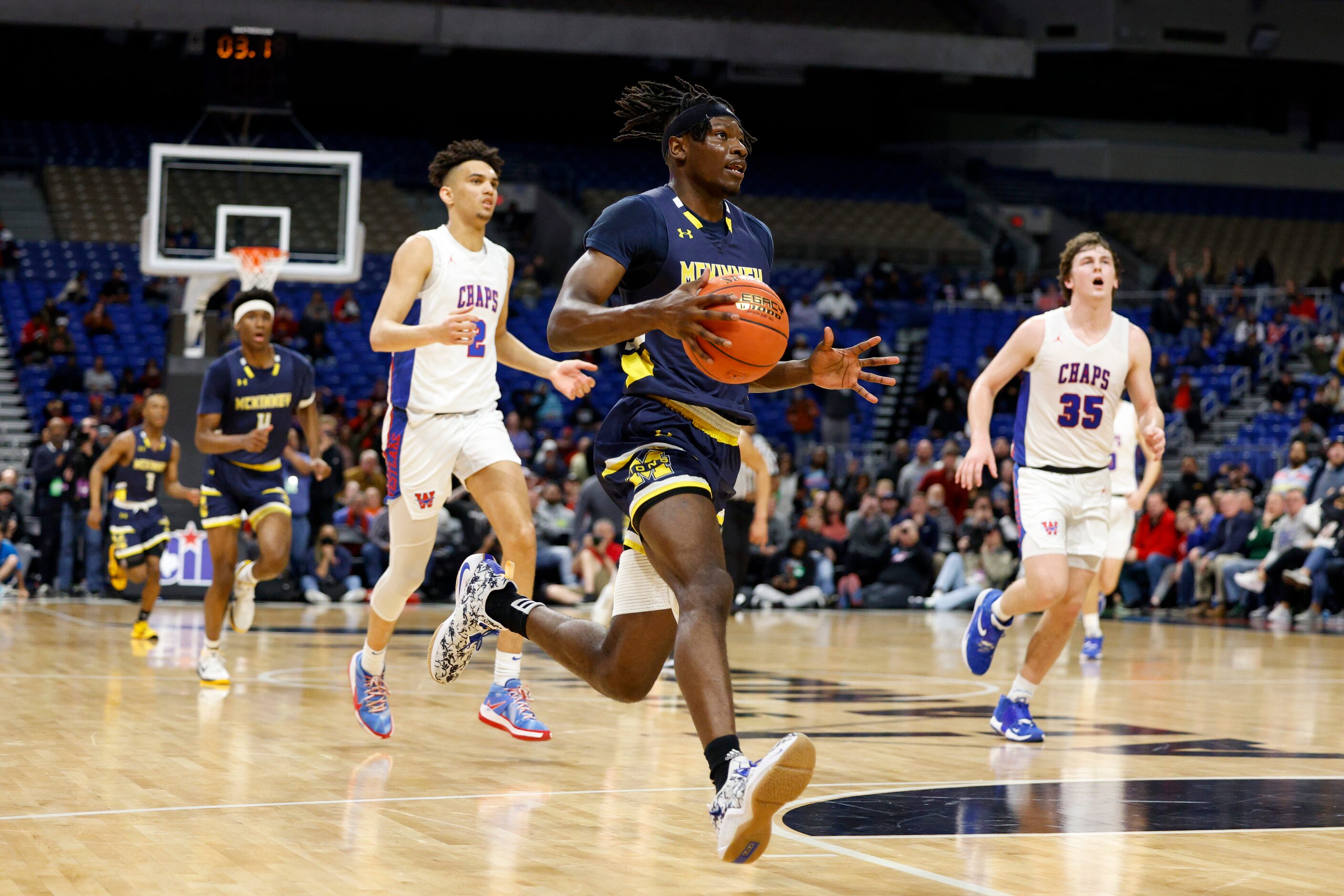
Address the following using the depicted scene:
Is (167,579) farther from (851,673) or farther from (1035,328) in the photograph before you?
(1035,328)

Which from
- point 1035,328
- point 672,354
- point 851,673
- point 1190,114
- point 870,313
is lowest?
point 851,673

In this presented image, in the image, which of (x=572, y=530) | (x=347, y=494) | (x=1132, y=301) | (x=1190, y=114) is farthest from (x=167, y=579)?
(x=1190, y=114)

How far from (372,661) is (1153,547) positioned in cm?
1454

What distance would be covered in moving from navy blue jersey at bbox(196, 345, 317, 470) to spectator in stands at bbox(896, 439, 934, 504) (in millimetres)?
12497

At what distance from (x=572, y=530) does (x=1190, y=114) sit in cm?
2478

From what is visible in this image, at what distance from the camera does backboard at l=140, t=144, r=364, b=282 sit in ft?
56.0

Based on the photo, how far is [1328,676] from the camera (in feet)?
36.3

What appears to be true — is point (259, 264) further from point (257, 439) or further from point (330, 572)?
point (257, 439)

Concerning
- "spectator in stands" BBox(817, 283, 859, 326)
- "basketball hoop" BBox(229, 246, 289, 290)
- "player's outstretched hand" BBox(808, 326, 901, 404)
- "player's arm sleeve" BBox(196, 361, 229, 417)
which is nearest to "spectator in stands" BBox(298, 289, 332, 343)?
"basketball hoop" BBox(229, 246, 289, 290)

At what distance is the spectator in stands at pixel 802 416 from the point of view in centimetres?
2405

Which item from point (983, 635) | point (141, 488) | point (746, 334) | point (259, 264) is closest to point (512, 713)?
point (983, 635)

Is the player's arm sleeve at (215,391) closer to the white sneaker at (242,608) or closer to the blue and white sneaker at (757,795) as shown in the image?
the white sneaker at (242,608)

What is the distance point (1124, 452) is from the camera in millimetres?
13023

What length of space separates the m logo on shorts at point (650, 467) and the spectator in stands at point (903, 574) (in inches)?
576
